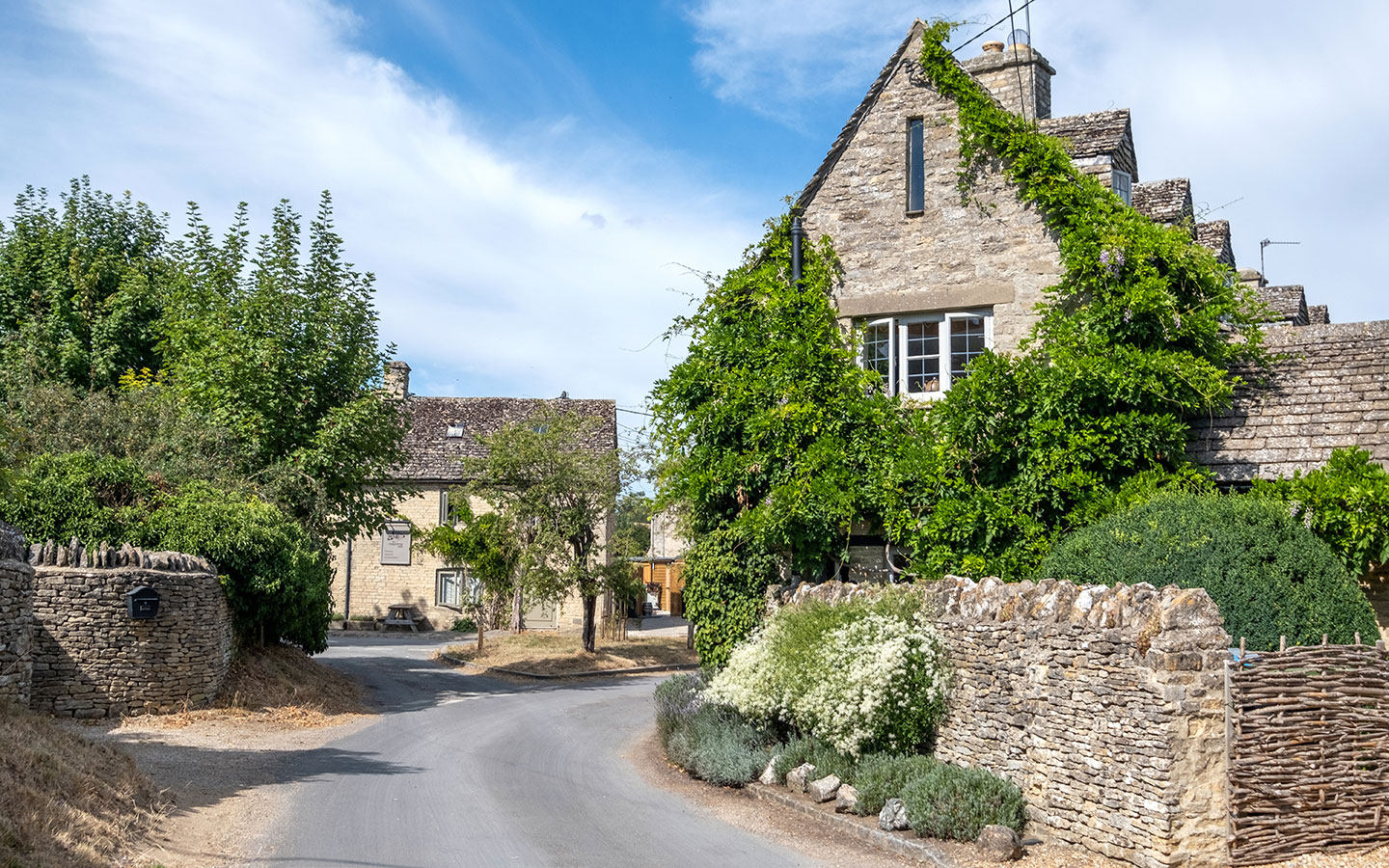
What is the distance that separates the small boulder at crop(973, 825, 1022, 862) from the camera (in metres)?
8.94

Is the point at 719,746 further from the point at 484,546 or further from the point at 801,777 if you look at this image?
the point at 484,546

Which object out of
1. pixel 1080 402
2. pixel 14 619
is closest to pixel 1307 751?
pixel 1080 402

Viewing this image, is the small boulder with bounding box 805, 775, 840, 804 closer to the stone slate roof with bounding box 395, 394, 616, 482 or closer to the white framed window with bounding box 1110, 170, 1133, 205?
the white framed window with bounding box 1110, 170, 1133, 205

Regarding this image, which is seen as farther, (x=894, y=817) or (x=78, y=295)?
(x=78, y=295)

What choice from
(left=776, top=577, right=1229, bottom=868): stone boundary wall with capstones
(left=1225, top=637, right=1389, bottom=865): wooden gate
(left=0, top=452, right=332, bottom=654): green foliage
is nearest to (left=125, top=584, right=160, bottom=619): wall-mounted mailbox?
(left=0, top=452, right=332, bottom=654): green foliage

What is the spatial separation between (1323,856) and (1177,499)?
3.57m

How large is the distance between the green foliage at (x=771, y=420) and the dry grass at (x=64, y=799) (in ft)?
27.2

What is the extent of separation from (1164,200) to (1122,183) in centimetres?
174

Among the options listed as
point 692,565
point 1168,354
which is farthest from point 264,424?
point 1168,354

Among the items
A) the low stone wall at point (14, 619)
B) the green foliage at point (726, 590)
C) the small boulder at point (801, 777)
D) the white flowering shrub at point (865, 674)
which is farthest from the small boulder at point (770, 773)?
the low stone wall at point (14, 619)

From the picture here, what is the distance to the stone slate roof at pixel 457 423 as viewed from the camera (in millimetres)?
40562

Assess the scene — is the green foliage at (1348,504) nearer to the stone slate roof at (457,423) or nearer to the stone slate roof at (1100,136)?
the stone slate roof at (1100,136)

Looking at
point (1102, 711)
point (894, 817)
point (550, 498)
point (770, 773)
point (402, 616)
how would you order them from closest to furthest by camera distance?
point (1102, 711) → point (894, 817) → point (770, 773) → point (550, 498) → point (402, 616)

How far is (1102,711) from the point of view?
350 inches
